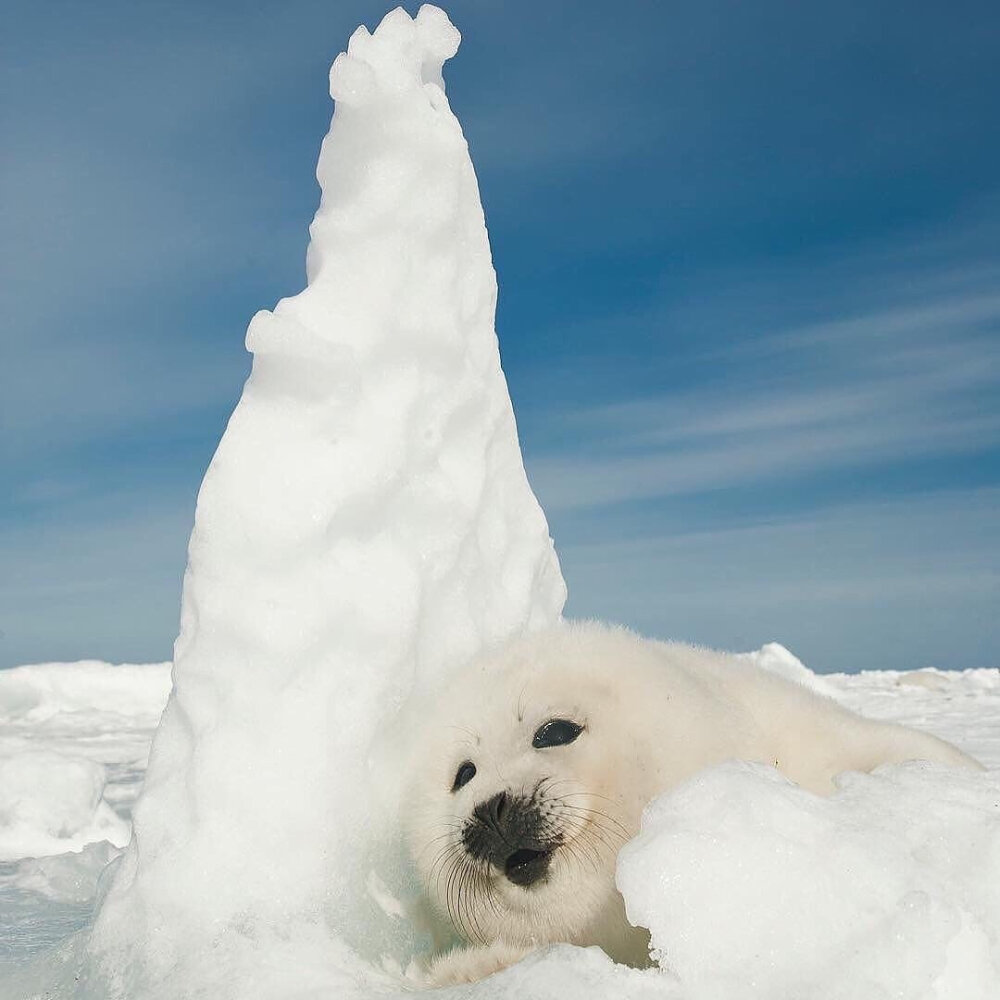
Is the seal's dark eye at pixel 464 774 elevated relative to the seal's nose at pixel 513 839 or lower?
elevated

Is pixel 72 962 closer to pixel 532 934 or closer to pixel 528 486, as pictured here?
pixel 532 934

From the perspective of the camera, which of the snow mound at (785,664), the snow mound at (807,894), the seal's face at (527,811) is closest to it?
the snow mound at (807,894)

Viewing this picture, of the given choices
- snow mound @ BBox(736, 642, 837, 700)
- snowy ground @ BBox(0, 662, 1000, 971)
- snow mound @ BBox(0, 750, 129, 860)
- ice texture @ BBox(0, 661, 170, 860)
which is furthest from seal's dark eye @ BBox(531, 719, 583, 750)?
snow mound @ BBox(736, 642, 837, 700)

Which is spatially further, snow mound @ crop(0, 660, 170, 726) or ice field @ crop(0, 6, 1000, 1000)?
snow mound @ crop(0, 660, 170, 726)

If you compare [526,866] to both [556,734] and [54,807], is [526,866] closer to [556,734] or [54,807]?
[556,734]

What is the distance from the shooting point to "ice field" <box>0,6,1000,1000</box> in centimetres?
184

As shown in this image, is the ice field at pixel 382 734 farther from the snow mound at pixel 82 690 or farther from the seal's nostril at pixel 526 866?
the snow mound at pixel 82 690

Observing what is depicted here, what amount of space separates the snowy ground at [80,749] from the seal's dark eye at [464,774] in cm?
130

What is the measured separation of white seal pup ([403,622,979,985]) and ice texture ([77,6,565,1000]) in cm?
20

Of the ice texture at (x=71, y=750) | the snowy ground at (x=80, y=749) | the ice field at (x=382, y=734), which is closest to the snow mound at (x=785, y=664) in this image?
the snowy ground at (x=80, y=749)

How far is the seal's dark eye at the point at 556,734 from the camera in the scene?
7.65ft

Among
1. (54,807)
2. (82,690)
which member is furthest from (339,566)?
(82,690)

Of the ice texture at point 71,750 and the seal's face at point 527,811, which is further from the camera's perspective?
the ice texture at point 71,750

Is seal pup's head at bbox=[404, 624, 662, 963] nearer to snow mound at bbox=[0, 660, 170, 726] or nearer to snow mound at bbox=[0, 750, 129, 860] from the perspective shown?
snow mound at bbox=[0, 750, 129, 860]
